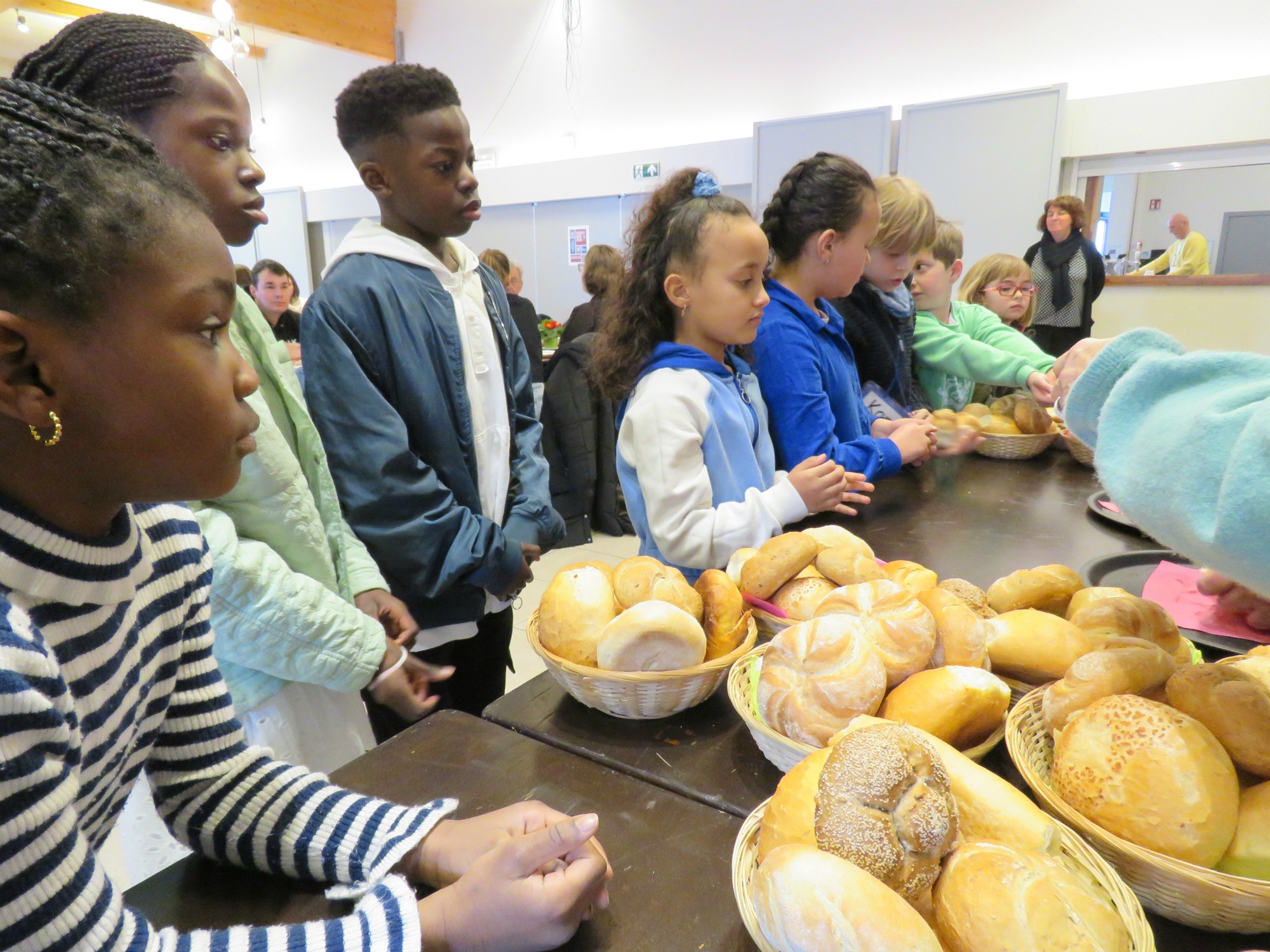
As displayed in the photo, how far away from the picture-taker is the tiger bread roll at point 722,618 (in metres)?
0.95

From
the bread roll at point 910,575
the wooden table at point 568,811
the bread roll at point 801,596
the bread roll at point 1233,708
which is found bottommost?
the wooden table at point 568,811

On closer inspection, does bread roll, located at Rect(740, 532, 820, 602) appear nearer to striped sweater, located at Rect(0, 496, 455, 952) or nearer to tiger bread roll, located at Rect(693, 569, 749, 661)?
tiger bread roll, located at Rect(693, 569, 749, 661)

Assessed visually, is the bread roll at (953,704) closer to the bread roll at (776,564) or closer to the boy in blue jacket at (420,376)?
the bread roll at (776,564)

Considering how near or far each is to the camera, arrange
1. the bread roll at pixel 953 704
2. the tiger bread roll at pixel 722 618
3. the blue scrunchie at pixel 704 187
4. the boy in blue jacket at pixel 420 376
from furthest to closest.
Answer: the blue scrunchie at pixel 704 187 < the boy in blue jacket at pixel 420 376 < the tiger bread roll at pixel 722 618 < the bread roll at pixel 953 704

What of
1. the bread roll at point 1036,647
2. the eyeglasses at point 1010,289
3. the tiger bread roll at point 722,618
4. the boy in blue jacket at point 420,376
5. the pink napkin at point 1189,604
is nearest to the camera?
the bread roll at point 1036,647

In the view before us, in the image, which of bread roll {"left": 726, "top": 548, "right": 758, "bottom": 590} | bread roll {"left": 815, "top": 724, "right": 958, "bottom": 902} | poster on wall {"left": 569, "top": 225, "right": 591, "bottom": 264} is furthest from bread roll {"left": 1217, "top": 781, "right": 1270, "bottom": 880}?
poster on wall {"left": 569, "top": 225, "right": 591, "bottom": 264}

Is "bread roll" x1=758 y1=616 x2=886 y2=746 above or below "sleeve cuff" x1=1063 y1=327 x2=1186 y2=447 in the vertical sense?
below

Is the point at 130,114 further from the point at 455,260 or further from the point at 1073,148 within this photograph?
the point at 1073,148

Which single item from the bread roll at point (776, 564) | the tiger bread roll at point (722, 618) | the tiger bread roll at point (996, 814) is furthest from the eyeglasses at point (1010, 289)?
the tiger bread roll at point (996, 814)

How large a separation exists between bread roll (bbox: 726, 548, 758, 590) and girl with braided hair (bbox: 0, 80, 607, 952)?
48 cm

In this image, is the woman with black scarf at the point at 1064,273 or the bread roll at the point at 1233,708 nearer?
the bread roll at the point at 1233,708

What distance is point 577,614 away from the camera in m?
0.92

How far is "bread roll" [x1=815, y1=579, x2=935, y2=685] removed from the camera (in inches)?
30.5

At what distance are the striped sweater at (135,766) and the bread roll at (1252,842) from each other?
643mm
